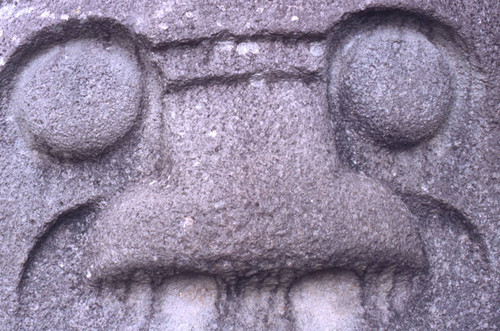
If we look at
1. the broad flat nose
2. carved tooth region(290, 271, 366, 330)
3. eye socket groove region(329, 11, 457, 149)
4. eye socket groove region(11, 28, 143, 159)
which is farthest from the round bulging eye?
eye socket groove region(11, 28, 143, 159)

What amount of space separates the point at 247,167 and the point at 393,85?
0.27 meters

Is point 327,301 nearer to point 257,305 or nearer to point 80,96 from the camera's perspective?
point 257,305

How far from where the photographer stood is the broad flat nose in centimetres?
89

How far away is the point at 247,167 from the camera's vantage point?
2.96 ft

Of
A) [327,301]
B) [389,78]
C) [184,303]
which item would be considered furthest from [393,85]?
[184,303]

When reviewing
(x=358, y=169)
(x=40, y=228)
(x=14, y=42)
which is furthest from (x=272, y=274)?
(x=14, y=42)

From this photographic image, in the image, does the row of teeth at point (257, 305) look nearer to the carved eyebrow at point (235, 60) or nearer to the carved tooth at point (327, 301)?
the carved tooth at point (327, 301)

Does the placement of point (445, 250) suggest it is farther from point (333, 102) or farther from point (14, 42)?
point (14, 42)

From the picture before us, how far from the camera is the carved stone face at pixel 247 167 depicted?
906mm

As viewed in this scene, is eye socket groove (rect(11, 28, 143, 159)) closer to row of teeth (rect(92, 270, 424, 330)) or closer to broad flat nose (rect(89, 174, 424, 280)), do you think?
broad flat nose (rect(89, 174, 424, 280))

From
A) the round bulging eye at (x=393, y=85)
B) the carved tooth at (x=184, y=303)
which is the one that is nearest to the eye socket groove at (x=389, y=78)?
the round bulging eye at (x=393, y=85)

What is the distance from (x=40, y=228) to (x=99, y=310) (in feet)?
0.54

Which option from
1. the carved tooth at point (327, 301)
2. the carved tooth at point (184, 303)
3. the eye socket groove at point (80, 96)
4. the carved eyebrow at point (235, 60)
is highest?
the carved eyebrow at point (235, 60)

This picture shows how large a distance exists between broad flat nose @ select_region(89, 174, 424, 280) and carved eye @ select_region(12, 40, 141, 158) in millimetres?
117
